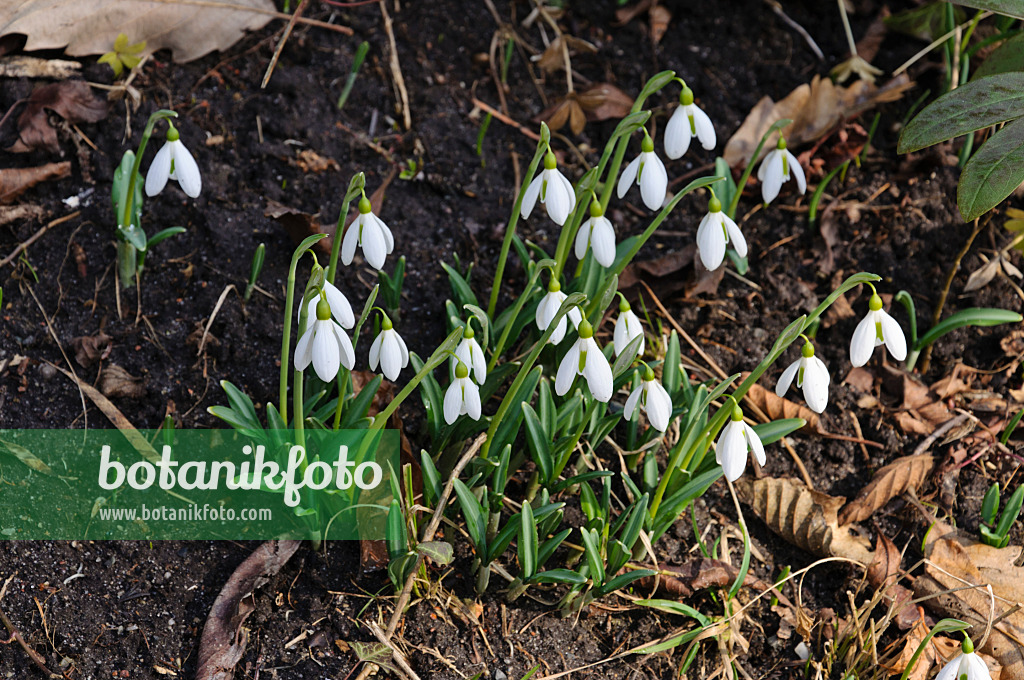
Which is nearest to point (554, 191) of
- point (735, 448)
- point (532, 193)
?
point (532, 193)

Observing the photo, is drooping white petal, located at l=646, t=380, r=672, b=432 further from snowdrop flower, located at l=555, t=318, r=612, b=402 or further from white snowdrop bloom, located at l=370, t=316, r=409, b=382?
white snowdrop bloom, located at l=370, t=316, r=409, b=382

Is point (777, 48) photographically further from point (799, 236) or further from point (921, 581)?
point (921, 581)

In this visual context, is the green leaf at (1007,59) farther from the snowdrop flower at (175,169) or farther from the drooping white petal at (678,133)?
the snowdrop flower at (175,169)

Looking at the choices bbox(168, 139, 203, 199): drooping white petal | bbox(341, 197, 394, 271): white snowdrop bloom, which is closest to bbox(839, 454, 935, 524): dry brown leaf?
bbox(341, 197, 394, 271): white snowdrop bloom

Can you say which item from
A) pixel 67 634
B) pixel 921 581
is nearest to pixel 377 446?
pixel 67 634

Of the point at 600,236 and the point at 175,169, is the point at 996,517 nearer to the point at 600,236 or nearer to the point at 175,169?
the point at 600,236
